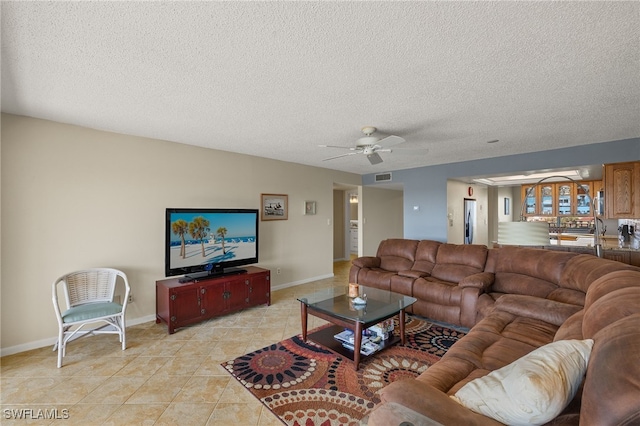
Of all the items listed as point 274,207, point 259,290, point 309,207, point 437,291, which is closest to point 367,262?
point 437,291

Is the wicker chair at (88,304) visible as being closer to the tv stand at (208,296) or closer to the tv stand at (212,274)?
the tv stand at (208,296)

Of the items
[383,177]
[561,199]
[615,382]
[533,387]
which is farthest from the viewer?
[561,199]

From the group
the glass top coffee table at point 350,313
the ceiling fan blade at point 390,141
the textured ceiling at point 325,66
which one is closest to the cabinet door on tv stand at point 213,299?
the glass top coffee table at point 350,313

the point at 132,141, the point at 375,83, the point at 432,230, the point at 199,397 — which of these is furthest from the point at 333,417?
the point at 432,230

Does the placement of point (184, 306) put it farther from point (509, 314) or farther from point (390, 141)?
point (509, 314)

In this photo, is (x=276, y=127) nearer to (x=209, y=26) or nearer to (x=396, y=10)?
(x=209, y=26)

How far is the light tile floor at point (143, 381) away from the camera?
188 centimetres

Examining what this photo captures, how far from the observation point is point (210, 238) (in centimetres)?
374

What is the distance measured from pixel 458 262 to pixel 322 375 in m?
2.51

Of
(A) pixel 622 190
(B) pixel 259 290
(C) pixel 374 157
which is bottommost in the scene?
(B) pixel 259 290

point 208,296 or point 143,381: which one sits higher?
point 208,296

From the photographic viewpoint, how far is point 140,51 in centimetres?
168

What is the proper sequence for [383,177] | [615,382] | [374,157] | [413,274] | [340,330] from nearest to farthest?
[615,382], [340,330], [374,157], [413,274], [383,177]

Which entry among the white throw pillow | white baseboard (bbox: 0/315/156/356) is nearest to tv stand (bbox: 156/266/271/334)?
white baseboard (bbox: 0/315/156/356)
